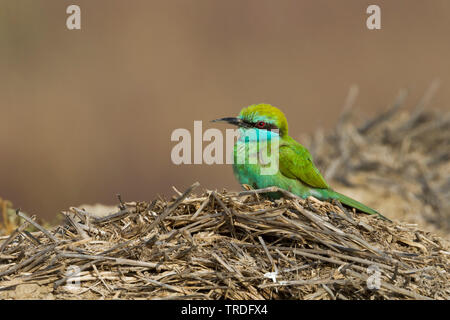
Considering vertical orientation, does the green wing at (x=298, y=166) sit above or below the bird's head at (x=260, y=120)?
below

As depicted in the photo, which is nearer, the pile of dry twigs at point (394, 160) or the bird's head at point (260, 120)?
the bird's head at point (260, 120)

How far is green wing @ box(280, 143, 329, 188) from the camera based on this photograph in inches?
173

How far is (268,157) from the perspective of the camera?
14.4 ft

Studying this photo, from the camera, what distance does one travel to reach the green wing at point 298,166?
4402 millimetres

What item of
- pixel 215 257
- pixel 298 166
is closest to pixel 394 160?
pixel 298 166

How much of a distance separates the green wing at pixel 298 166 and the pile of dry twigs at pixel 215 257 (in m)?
1.01

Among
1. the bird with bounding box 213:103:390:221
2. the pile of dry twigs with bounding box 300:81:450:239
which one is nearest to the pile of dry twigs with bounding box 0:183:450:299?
the bird with bounding box 213:103:390:221

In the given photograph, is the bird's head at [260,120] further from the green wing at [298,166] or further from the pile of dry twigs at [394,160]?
the pile of dry twigs at [394,160]

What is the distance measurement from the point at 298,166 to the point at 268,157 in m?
0.25

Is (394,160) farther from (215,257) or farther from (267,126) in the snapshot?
(215,257)

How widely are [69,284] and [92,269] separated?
136 millimetres

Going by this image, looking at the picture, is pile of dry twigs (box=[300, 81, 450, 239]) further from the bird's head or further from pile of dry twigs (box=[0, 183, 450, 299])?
pile of dry twigs (box=[0, 183, 450, 299])

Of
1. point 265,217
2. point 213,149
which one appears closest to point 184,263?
Result: point 265,217

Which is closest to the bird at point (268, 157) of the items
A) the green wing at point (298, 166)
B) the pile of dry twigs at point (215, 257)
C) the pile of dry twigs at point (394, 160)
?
the green wing at point (298, 166)
